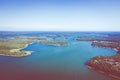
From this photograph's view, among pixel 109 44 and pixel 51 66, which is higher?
pixel 109 44

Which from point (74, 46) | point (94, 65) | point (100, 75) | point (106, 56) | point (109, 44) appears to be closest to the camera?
point (100, 75)

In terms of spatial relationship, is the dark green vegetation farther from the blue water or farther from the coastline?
the blue water

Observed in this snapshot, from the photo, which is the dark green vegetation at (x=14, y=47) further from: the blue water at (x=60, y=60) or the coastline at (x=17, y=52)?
the blue water at (x=60, y=60)

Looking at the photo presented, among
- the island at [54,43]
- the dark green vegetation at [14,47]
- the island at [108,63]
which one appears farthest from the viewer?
the island at [54,43]

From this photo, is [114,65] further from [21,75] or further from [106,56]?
[21,75]

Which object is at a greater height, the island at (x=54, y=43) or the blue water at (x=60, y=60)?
the island at (x=54, y=43)

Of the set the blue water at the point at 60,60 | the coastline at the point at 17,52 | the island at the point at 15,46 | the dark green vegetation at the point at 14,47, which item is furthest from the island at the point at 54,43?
the coastline at the point at 17,52

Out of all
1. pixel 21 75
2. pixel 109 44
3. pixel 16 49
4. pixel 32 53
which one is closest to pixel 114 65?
pixel 109 44

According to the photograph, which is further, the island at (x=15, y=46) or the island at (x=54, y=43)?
the island at (x=54, y=43)

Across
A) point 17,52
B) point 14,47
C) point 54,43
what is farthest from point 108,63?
point 14,47
